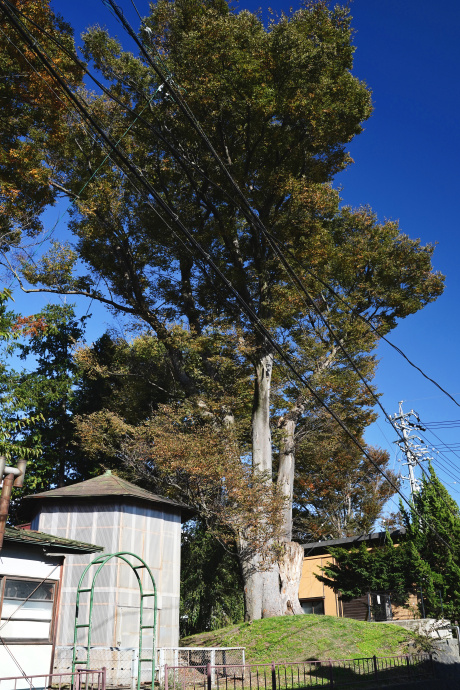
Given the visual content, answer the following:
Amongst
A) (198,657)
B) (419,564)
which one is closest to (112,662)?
(198,657)

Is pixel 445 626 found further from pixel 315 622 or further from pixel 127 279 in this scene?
pixel 127 279

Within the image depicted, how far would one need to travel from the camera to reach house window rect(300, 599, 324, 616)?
31.8 m

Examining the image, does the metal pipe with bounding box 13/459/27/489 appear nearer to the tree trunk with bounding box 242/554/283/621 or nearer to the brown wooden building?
the tree trunk with bounding box 242/554/283/621

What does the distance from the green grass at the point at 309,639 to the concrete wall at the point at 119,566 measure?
249 cm

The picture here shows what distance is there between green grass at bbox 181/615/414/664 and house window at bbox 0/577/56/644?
7.75m

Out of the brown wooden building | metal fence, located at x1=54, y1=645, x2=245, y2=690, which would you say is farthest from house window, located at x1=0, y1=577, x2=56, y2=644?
the brown wooden building

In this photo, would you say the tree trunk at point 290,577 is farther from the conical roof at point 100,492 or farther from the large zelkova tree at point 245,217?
the conical roof at point 100,492

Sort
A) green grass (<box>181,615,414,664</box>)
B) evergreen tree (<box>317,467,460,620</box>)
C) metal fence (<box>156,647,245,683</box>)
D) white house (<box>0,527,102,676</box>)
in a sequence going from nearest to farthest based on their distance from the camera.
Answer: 1. white house (<box>0,527,102,676</box>)
2. metal fence (<box>156,647,245,683</box>)
3. green grass (<box>181,615,414,664</box>)
4. evergreen tree (<box>317,467,460,620</box>)

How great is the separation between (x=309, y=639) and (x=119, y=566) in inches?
261

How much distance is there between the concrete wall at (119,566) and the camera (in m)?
16.8

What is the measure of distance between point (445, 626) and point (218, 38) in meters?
23.2

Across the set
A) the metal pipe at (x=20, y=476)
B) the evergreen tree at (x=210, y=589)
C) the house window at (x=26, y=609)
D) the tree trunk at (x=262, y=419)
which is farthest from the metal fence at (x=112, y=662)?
the evergreen tree at (x=210, y=589)

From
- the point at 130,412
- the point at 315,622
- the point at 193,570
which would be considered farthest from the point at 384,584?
the point at 130,412

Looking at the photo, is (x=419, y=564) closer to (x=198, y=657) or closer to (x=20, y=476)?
(x=198, y=657)
